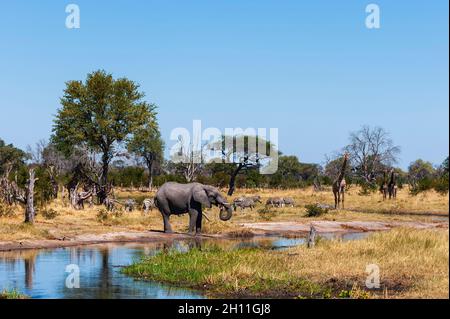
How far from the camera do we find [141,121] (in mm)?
46000

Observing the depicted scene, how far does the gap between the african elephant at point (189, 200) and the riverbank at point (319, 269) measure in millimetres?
7674

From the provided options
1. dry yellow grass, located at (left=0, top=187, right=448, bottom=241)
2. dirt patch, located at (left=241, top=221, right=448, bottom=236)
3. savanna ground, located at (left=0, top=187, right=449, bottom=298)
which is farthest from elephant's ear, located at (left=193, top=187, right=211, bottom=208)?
savanna ground, located at (left=0, top=187, right=449, bottom=298)

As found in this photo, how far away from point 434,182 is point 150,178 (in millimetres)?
32629

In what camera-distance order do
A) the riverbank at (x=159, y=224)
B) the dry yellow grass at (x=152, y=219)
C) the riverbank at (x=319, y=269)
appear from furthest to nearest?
the dry yellow grass at (x=152, y=219)
the riverbank at (x=159, y=224)
the riverbank at (x=319, y=269)

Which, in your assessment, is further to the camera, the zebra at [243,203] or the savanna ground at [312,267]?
the zebra at [243,203]

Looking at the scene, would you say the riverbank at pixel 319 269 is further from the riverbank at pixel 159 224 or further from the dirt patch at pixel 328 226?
the dirt patch at pixel 328 226

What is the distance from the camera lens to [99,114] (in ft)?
147

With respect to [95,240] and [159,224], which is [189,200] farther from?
[95,240]

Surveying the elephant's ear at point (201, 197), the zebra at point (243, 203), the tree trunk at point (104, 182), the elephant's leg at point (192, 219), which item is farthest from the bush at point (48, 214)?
the zebra at point (243, 203)

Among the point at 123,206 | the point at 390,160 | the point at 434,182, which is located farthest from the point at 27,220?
the point at 390,160

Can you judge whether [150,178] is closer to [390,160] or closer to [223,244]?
[390,160]

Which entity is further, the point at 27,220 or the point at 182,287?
the point at 27,220

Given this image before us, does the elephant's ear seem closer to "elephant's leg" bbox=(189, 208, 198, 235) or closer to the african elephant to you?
the african elephant

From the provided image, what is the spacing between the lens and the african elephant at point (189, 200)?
2956 centimetres
